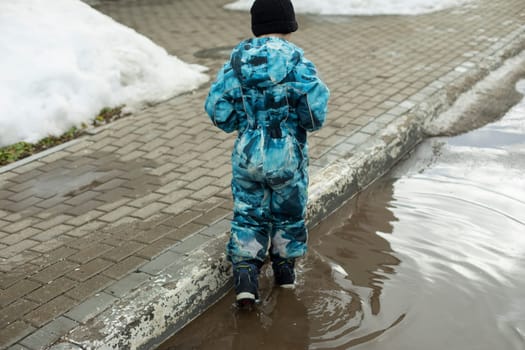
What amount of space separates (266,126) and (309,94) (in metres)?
0.27

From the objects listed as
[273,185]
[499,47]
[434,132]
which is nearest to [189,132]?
[434,132]

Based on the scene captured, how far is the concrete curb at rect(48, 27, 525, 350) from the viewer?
297cm

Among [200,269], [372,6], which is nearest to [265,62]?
[200,269]

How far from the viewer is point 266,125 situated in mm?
3195

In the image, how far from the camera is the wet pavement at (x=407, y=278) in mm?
3121

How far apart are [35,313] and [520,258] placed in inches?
108

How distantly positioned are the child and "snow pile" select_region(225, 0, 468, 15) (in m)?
8.26

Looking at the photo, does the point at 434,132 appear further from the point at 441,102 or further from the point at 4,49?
the point at 4,49

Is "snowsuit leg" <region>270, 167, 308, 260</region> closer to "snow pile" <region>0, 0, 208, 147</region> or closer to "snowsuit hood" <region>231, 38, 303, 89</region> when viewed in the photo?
"snowsuit hood" <region>231, 38, 303, 89</region>

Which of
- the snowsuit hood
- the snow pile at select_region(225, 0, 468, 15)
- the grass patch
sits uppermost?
the snowsuit hood

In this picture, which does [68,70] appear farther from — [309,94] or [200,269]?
[309,94]

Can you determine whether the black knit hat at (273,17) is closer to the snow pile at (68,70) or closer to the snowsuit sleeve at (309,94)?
the snowsuit sleeve at (309,94)

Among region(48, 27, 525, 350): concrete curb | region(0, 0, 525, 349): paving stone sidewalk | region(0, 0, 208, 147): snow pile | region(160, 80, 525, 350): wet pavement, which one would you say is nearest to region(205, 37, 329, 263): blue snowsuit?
region(48, 27, 525, 350): concrete curb

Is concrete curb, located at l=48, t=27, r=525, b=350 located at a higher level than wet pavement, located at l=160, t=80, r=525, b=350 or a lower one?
higher
